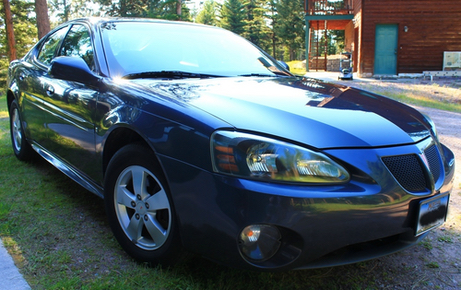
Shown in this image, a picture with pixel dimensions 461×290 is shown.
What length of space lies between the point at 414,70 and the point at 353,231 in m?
19.4

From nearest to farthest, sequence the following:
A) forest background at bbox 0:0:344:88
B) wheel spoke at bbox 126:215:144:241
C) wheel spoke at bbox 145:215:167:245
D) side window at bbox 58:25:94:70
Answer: wheel spoke at bbox 145:215:167:245, wheel spoke at bbox 126:215:144:241, side window at bbox 58:25:94:70, forest background at bbox 0:0:344:88

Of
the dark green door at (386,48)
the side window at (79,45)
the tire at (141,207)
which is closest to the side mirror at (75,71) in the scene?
the side window at (79,45)

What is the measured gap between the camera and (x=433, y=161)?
1949mm

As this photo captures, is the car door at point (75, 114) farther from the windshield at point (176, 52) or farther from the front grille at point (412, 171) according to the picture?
the front grille at point (412, 171)

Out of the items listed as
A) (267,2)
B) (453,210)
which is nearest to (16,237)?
(453,210)

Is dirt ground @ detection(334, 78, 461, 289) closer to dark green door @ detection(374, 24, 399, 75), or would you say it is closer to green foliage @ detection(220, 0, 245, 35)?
dark green door @ detection(374, 24, 399, 75)

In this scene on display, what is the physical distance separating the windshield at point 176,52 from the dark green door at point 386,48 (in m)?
17.3

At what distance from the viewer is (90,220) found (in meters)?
2.81

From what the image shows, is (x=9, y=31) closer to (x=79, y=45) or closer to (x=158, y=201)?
(x=79, y=45)

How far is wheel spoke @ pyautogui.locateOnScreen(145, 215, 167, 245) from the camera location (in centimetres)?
200

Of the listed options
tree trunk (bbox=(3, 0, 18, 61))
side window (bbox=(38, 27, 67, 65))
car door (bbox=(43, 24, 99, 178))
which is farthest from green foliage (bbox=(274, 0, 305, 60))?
car door (bbox=(43, 24, 99, 178))

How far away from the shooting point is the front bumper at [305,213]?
5.21 feet

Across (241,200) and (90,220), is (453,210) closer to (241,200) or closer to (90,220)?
(241,200)

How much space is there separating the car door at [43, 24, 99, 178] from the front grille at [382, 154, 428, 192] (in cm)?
174
